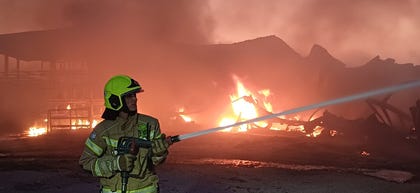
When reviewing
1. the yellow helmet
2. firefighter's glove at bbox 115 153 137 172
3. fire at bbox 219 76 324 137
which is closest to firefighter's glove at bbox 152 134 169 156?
firefighter's glove at bbox 115 153 137 172

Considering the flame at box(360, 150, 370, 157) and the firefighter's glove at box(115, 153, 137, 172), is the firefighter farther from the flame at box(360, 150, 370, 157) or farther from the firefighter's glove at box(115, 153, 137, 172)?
the flame at box(360, 150, 370, 157)

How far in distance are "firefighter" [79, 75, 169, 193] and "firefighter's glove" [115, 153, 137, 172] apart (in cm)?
12

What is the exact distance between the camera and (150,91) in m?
26.8

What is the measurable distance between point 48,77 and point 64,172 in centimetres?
1885

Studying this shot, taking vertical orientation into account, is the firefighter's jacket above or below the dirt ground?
above

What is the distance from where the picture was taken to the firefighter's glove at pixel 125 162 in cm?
309

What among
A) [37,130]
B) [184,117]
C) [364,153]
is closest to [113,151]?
[364,153]

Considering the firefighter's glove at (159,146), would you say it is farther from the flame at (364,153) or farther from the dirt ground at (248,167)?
the flame at (364,153)

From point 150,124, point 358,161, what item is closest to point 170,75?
point 358,161

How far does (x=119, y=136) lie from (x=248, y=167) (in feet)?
25.5

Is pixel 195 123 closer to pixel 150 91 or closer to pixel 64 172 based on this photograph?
pixel 150 91

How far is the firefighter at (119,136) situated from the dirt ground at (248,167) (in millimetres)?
4624

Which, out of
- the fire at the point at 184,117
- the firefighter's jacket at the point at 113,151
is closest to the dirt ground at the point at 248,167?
the firefighter's jacket at the point at 113,151

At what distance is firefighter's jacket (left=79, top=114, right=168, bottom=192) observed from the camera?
11.0 ft
